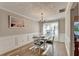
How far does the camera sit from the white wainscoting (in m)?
3.05

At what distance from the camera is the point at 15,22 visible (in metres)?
3.09

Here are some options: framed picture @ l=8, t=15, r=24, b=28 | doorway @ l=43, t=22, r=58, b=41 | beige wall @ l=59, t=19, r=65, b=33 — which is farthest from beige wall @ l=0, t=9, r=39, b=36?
beige wall @ l=59, t=19, r=65, b=33

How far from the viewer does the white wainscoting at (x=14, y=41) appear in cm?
305

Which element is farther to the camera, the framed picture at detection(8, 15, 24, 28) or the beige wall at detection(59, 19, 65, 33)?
the beige wall at detection(59, 19, 65, 33)

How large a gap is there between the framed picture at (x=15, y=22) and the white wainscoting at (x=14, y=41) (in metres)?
0.30

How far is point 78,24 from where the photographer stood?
3.05 m

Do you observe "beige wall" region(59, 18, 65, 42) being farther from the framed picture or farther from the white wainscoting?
the framed picture

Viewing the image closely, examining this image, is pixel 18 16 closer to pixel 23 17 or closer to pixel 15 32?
pixel 23 17

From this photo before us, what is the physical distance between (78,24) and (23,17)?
1567mm

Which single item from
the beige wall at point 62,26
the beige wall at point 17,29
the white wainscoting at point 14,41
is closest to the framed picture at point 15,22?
the beige wall at point 17,29

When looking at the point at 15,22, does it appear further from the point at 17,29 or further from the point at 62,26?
the point at 62,26

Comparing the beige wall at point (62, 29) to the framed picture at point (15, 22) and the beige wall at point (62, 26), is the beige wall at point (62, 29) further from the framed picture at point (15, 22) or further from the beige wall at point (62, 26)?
the framed picture at point (15, 22)

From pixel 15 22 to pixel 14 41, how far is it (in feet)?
1.83

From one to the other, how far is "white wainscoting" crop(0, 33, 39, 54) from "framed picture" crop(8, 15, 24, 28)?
0.30m
